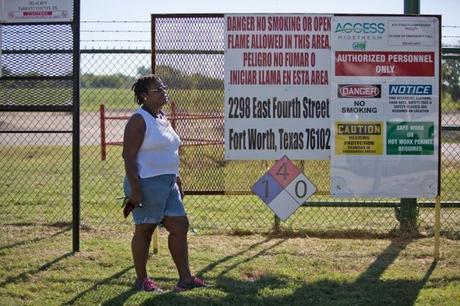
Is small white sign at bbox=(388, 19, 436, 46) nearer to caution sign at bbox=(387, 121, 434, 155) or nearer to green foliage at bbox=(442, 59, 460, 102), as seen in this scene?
caution sign at bbox=(387, 121, 434, 155)

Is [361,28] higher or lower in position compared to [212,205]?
higher

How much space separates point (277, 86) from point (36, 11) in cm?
235

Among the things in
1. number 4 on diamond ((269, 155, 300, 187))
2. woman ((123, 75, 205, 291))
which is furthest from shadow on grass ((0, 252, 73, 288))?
number 4 on diamond ((269, 155, 300, 187))

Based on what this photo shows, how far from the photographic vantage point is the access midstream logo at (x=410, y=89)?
682 centimetres

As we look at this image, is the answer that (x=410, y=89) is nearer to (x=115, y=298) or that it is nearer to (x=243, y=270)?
(x=243, y=270)

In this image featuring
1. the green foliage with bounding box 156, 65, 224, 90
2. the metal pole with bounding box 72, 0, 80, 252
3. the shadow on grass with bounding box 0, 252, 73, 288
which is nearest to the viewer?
the shadow on grass with bounding box 0, 252, 73, 288

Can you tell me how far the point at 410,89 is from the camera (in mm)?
6824

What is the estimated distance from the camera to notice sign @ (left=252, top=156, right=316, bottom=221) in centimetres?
694

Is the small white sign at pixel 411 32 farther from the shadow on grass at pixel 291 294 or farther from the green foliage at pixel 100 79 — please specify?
the green foliage at pixel 100 79

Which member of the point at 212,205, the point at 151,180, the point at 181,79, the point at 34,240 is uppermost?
the point at 181,79

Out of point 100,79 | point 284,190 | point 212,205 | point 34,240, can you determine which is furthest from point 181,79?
point 100,79

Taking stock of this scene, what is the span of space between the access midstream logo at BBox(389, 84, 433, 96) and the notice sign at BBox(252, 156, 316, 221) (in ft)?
3.81

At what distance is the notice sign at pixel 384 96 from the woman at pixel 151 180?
1.77 m

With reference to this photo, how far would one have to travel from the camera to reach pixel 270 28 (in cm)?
682
